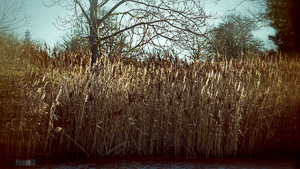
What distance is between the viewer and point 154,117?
588cm

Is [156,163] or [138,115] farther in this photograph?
[138,115]

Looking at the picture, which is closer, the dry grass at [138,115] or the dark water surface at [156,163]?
the dark water surface at [156,163]

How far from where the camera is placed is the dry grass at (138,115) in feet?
18.1

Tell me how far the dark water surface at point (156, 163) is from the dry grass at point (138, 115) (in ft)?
0.75

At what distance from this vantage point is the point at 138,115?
5828mm

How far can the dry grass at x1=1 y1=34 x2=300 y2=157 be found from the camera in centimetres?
550

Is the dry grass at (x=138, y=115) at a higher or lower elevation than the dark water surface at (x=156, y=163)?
higher

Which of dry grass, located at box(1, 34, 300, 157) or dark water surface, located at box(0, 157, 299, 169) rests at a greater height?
dry grass, located at box(1, 34, 300, 157)

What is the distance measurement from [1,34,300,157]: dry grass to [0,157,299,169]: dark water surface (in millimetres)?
228

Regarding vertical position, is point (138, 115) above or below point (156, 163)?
above

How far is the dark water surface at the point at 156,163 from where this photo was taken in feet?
16.5

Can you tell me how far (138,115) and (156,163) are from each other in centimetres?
97

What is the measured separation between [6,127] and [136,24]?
17.5ft

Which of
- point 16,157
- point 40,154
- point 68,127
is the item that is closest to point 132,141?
point 68,127
